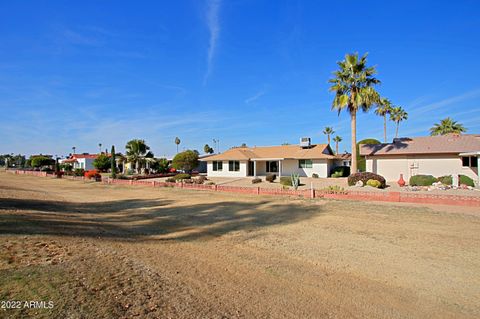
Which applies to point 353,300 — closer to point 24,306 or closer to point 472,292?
point 472,292

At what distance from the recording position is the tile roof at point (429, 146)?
23703mm

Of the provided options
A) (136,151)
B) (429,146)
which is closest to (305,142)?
(429,146)

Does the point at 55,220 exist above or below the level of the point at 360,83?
below

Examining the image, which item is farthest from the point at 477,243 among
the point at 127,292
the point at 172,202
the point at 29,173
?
the point at 29,173

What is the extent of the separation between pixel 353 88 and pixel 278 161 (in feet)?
41.0

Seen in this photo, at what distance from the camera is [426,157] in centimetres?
2458

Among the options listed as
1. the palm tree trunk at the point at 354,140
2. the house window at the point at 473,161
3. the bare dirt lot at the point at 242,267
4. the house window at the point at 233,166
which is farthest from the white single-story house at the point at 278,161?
the bare dirt lot at the point at 242,267

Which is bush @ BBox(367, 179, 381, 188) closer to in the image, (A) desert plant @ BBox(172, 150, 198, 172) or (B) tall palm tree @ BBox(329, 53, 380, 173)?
(B) tall palm tree @ BBox(329, 53, 380, 173)

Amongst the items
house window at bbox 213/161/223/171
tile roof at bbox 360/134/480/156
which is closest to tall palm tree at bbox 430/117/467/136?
tile roof at bbox 360/134/480/156

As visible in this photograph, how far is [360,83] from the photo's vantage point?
25.8 m

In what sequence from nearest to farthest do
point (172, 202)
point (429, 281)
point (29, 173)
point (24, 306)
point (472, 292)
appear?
point (24, 306), point (472, 292), point (429, 281), point (172, 202), point (29, 173)

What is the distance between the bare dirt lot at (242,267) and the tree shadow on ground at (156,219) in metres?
0.07

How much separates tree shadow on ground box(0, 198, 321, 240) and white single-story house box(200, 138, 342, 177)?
59.0 ft

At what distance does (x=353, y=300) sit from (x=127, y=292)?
3672mm
